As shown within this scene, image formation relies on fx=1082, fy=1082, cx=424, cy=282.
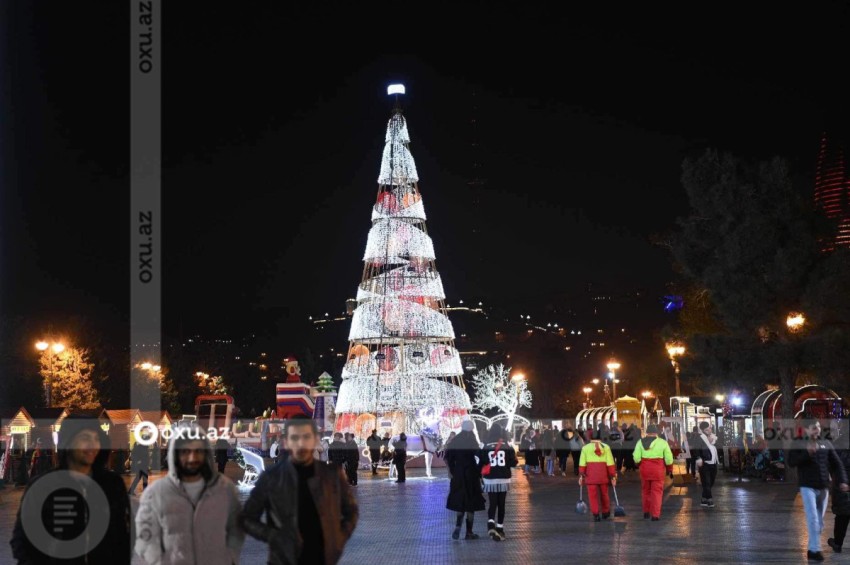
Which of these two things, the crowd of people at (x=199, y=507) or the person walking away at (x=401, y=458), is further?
the person walking away at (x=401, y=458)

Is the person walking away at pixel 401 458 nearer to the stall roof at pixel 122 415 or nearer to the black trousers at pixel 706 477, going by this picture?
→ the black trousers at pixel 706 477

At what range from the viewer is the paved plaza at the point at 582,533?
43.5 feet

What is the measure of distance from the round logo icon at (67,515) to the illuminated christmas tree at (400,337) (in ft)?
130

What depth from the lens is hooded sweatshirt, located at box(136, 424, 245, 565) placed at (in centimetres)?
627

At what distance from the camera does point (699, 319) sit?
45.4m

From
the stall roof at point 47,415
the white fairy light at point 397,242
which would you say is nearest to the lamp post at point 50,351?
the stall roof at point 47,415

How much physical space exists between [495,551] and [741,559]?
3.14m

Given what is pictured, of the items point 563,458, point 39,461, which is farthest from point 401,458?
point 39,461

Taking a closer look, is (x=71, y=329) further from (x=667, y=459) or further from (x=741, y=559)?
(x=741, y=559)

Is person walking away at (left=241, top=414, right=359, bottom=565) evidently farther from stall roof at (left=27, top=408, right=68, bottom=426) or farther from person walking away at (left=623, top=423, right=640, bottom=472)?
stall roof at (left=27, top=408, right=68, bottom=426)

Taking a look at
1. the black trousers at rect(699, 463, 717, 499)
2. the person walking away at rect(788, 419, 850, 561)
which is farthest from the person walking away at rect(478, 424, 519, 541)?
the black trousers at rect(699, 463, 717, 499)

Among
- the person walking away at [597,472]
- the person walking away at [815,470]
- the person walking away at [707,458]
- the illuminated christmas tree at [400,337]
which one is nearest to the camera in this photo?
the person walking away at [815,470]

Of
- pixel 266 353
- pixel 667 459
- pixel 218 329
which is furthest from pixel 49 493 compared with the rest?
pixel 266 353

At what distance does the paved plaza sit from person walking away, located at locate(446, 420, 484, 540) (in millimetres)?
438
